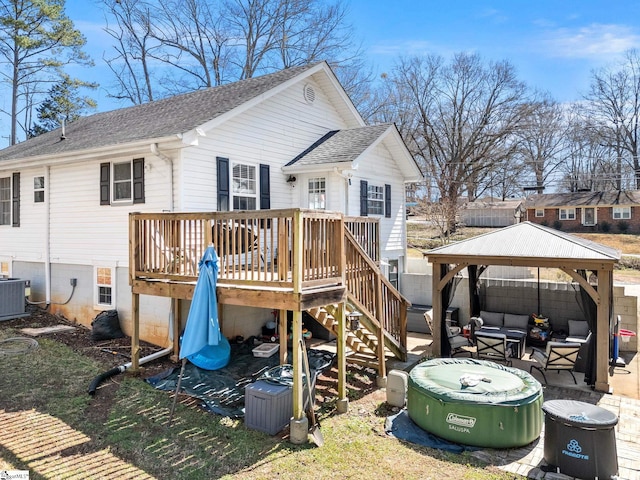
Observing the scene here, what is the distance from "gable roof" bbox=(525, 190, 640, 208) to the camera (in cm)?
3528

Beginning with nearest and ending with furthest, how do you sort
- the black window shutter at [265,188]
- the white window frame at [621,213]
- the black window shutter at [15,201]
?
the black window shutter at [265,188], the black window shutter at [15,201], the white window frame at [621,213]

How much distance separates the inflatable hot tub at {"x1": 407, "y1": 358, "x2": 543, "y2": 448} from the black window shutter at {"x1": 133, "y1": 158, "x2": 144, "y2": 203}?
687 centimetres

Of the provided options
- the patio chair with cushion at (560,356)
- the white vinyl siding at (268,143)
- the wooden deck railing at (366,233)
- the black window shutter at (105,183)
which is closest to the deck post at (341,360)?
the wooden deck railing at (366,233)

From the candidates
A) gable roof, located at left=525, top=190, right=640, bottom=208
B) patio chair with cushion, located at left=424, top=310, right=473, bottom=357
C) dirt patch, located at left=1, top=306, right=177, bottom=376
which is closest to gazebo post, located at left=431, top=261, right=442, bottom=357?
patio chair with cushion, located at left=424, top=310, right=473, bottom=357

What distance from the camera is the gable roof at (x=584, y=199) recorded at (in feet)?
116

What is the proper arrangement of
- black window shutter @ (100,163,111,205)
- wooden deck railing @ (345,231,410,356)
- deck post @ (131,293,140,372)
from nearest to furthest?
wooden deck railing @ (345,231,410,356) → deck post @ (131,293,140,372) → black window shutter @ (100,163,111,205)

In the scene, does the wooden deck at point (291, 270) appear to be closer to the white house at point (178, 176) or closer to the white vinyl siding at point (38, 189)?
the white house at point (178, 176)

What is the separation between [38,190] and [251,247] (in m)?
8.75

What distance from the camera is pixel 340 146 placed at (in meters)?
11.9

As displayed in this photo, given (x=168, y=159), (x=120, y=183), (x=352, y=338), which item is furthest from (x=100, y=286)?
(x=352, y=338)

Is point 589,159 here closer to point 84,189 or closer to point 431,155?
point 431,155

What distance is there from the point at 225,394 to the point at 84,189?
6.81 m

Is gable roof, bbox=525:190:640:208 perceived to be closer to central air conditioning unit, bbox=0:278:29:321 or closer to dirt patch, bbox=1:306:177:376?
dirt patch, bbox=1:306:177:376

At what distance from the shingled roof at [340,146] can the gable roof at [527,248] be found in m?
3.35
